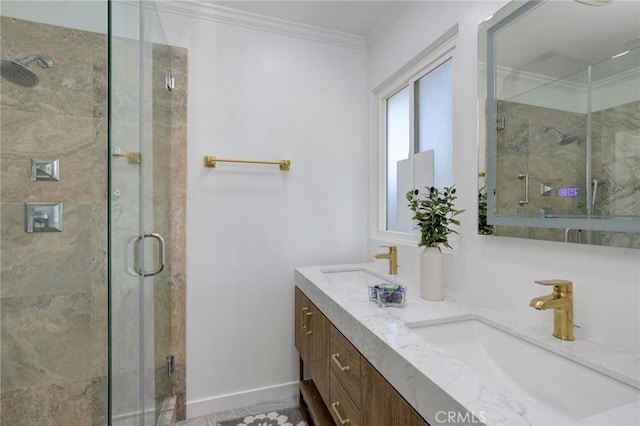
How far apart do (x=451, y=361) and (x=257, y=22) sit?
84.0 inches

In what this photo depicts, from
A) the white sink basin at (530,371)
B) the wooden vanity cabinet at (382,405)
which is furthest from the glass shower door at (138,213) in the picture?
the white sink basin at (530,371)

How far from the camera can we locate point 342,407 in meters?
1.10

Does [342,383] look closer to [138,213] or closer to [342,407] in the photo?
[342,407]

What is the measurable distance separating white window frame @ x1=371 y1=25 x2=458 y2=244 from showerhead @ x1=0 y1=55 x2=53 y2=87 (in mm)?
1790

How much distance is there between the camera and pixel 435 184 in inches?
62.8

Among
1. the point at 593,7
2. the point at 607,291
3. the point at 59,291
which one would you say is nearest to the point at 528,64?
the point at 593,7

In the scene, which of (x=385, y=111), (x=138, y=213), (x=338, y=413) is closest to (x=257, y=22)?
(x=385, y=111)

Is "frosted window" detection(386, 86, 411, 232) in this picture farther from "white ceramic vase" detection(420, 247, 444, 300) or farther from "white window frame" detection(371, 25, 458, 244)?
"white ceramic vase" detection(420, 247, 444, 300)

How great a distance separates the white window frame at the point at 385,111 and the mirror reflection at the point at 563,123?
306 mm

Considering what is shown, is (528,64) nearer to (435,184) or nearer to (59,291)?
(435,184)

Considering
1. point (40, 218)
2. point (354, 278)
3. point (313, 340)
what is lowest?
point (313, 340)

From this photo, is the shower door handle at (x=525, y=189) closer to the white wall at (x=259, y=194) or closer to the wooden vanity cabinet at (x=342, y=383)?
the wooden vanity cabinet at (x=342, y=383)

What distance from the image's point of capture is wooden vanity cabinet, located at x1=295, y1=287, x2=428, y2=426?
791mm

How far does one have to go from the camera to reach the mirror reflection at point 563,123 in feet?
2.56
